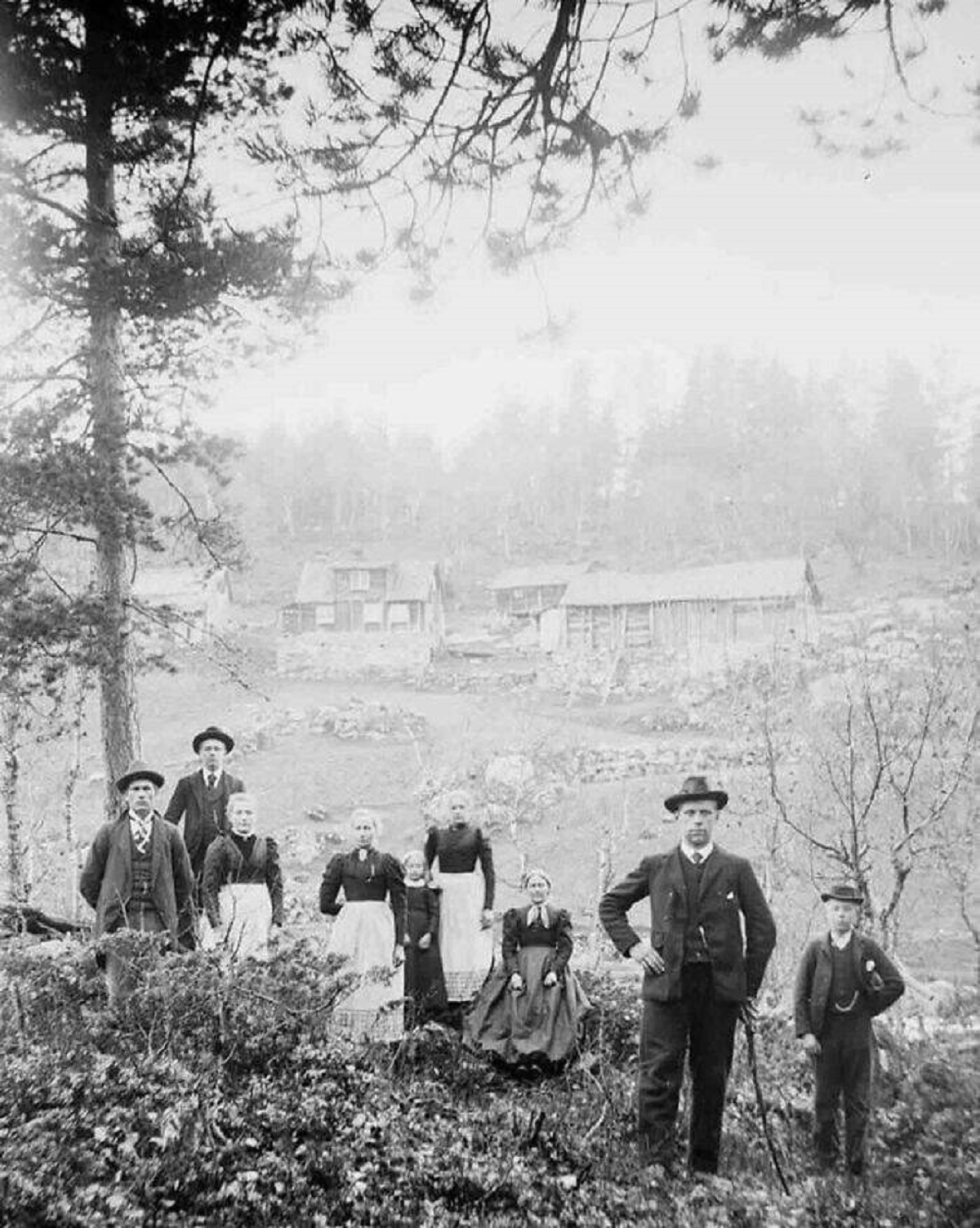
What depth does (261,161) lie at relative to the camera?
12.8 ft

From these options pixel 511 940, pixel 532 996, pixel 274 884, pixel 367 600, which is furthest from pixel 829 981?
pixel 367 600

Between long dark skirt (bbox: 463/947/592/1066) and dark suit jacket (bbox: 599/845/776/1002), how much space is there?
1.85m

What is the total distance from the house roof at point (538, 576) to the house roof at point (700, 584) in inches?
66.3

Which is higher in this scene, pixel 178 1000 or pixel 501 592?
pixel 501 592

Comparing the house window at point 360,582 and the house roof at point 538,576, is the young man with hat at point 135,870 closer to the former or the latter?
the house window at point 360,582

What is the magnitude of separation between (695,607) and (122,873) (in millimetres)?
30939

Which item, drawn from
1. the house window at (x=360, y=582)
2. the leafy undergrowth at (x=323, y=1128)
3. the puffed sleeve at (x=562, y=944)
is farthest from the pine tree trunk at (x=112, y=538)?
the house window at (x=360, y=582)

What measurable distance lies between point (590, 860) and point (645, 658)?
15708mm

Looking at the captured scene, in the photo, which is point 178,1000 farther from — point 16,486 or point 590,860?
point 590,860

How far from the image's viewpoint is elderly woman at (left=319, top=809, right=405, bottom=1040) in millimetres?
6270

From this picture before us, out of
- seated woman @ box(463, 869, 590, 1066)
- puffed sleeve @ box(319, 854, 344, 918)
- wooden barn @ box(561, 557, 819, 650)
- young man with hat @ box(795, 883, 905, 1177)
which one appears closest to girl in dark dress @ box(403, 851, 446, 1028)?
seated woman @ box(463, 869, 590, 1066)

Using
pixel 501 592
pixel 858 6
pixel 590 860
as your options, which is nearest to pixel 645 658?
pixel 501 592

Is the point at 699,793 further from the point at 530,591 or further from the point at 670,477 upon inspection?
the point at 670,477

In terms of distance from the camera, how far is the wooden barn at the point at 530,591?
39688mm
